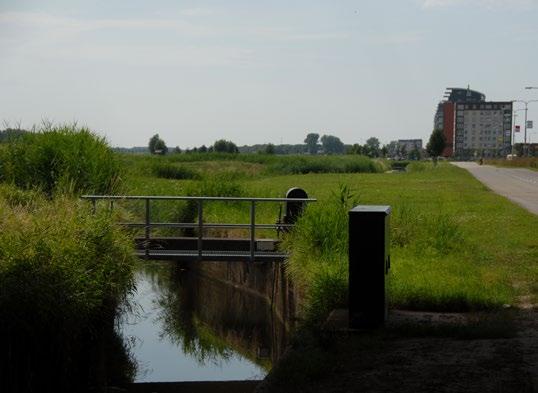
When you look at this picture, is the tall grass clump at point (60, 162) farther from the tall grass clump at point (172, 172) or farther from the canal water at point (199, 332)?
the tall grass clump at point (172, 172)

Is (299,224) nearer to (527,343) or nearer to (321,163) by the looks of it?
(527,343)

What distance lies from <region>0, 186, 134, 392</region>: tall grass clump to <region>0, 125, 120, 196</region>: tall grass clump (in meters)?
7.49

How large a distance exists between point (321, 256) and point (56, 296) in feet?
14.9

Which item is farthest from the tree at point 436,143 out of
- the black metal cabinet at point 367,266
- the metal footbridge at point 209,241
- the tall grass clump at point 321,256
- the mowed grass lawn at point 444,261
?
the black metal cabinet at point 367,266

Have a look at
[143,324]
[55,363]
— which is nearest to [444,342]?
[55,363]

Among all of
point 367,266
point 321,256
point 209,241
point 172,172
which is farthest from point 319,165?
point 367,266

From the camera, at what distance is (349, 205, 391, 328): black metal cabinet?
→ 870 cm

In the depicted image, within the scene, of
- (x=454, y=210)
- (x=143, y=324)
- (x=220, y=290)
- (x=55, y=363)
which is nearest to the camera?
(x=55, y=363)

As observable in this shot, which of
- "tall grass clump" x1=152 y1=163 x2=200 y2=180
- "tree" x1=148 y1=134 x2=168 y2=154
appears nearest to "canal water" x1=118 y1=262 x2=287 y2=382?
"tall grass clump" x1=152 y1=163 x2=200 y2=180

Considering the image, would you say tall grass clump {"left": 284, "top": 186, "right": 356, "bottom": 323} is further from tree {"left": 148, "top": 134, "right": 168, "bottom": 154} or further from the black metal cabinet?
tree {"left": 148, "top": 134, "right": 168, "bottom": 154}

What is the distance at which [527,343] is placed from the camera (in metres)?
8.20

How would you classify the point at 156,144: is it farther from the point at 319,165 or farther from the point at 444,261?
the point at 444,261

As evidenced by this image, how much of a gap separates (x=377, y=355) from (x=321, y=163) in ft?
220

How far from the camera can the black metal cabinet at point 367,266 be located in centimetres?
870
